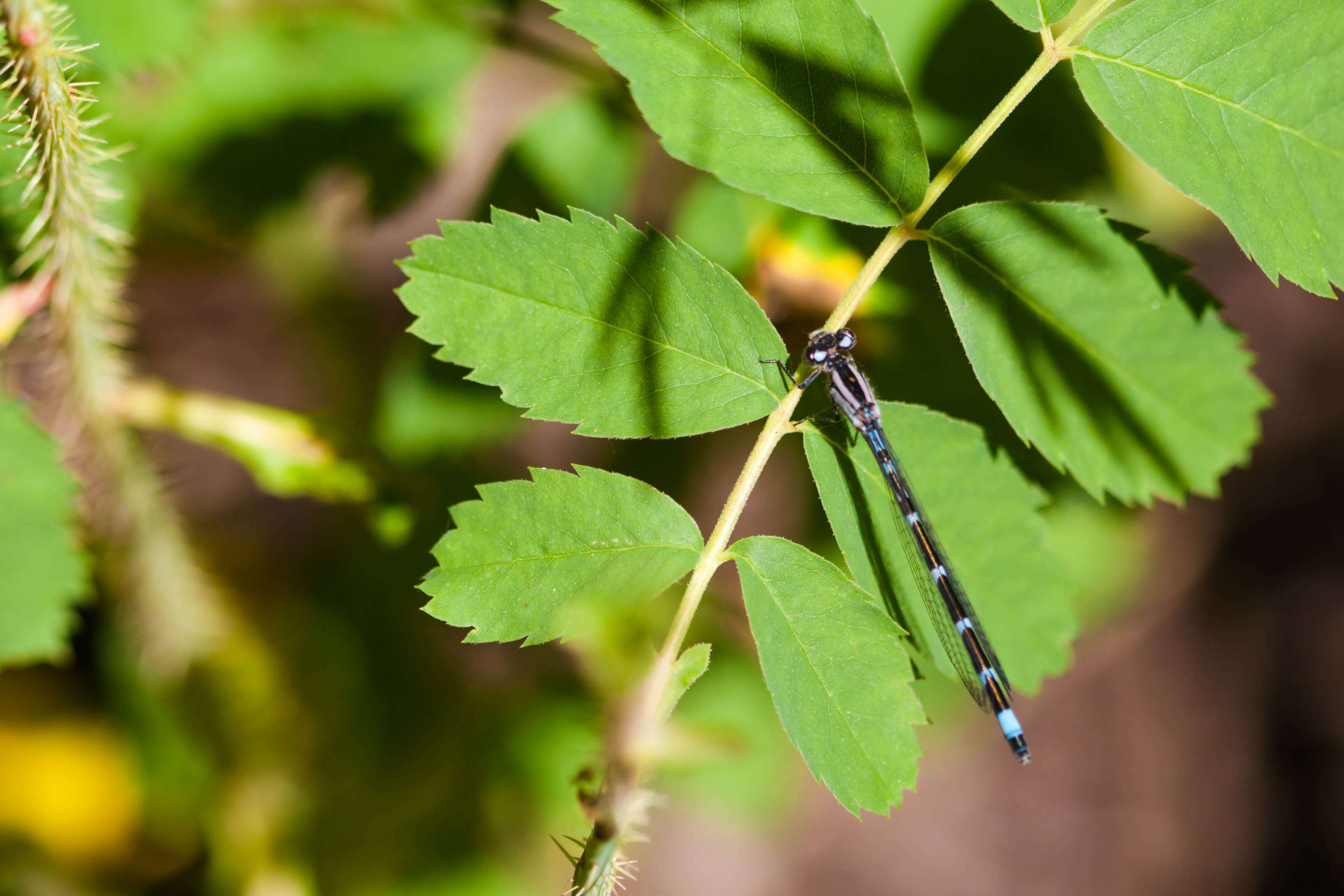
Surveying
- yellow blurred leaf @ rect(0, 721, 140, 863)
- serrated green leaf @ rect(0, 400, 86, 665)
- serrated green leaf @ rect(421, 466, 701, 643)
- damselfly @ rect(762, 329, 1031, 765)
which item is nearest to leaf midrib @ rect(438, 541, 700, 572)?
serrated green leaf @ rect(421, 466, 701, 643)

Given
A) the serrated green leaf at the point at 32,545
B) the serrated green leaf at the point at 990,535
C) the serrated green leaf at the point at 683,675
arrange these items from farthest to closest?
the serrated green leaf at the point at 32,545 < the serrated green leaf at the point at 990,535 < the serrated green leaf at the point at 683,675

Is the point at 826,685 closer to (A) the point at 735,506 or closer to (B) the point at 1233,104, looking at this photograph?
(A) the point at 735,506

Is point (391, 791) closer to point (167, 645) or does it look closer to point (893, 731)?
point (167, 645)

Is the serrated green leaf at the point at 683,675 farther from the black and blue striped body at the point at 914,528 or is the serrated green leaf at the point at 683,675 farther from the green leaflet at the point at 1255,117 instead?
the green leaflet at the point at 1255,117

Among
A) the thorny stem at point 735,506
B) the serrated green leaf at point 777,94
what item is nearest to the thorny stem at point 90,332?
the serrated green leaf at point 777,94

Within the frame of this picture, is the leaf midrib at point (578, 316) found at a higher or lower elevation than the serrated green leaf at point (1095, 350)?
lower

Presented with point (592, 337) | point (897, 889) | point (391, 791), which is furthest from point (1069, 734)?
point (592, 337)

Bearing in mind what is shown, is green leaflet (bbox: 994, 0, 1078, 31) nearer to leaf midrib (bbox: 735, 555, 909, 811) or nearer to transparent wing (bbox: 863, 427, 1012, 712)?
transparent wing (bbox: 863, 427, 1012, 712)
